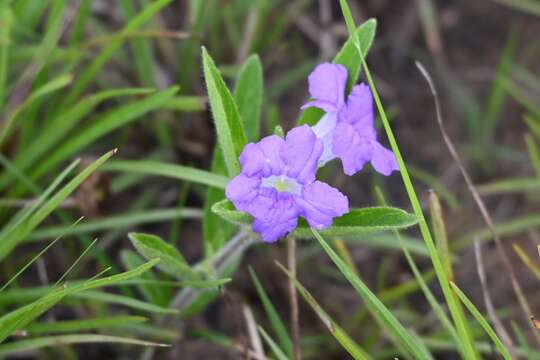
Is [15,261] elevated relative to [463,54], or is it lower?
lower

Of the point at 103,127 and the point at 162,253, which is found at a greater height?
the point at 103,127

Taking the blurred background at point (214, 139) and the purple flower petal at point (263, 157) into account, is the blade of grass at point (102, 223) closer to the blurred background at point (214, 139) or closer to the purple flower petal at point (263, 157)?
the blurred background at point (214, 139)

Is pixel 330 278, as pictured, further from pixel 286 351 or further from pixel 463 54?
pixel 463 54

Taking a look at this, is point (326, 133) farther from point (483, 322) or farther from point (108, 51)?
point (108, 51)

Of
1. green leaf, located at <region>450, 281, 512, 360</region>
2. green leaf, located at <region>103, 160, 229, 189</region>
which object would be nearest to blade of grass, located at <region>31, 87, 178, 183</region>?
green leaf, located at <region>103, 160, 229, 189</region>

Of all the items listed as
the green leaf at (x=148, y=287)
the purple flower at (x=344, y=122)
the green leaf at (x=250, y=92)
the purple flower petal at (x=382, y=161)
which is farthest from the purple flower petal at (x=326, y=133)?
the green leaf at (x=148, y=287)

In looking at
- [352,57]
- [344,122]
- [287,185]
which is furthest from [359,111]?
[287,185]

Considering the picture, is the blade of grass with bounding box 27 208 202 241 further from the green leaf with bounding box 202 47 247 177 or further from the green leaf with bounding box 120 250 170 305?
the green leaf with bounding box 202 47 247 177

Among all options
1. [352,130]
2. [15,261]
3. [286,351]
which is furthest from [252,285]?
[352,130]
